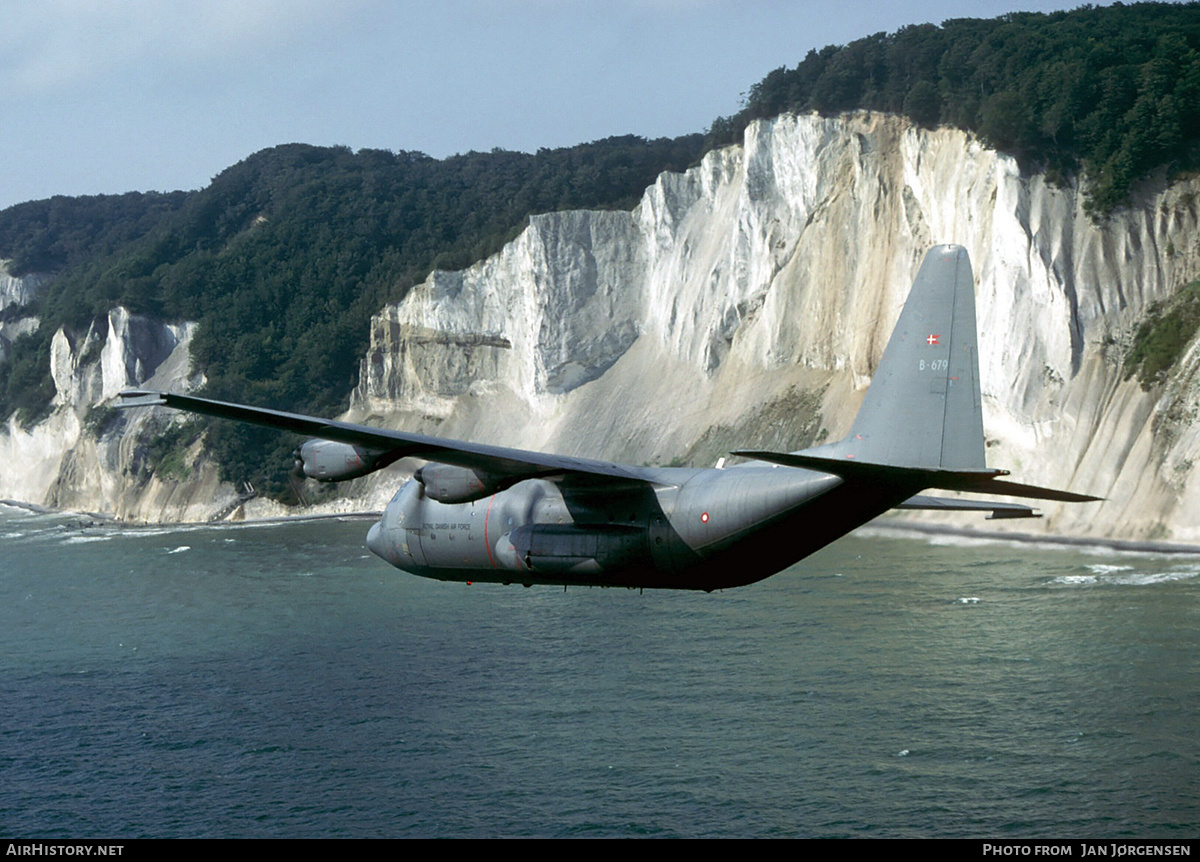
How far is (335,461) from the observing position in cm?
2547

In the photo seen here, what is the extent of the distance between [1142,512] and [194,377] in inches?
3908

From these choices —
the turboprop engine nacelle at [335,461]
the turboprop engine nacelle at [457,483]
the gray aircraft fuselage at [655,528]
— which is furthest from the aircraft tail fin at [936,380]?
the turboprop engine nacelle at [335,461]

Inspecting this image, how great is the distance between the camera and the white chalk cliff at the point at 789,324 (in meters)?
72.6

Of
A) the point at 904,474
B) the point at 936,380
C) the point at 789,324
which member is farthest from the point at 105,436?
the point at 904,474

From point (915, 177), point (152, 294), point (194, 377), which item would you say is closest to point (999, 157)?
point (915, 177)

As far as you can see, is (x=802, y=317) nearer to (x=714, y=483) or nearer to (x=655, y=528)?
(x=714, y=483)

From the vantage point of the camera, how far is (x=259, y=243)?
495 feet

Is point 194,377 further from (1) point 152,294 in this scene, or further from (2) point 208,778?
(2) point 208,778

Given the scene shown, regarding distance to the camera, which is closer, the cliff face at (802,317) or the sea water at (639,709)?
the sea water at (639,709)

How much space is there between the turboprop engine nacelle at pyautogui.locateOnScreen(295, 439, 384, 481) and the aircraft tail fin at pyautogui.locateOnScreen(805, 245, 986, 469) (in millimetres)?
10150

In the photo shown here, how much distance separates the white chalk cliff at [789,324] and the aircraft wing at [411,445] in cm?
4997

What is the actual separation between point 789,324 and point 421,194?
74.4 meters

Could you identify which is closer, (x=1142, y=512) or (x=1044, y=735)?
(x=1044, y=735)

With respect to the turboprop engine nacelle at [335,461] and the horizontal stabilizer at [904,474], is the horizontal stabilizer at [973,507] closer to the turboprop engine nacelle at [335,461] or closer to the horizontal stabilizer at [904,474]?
the horizontal stabilizer at [904,474]
